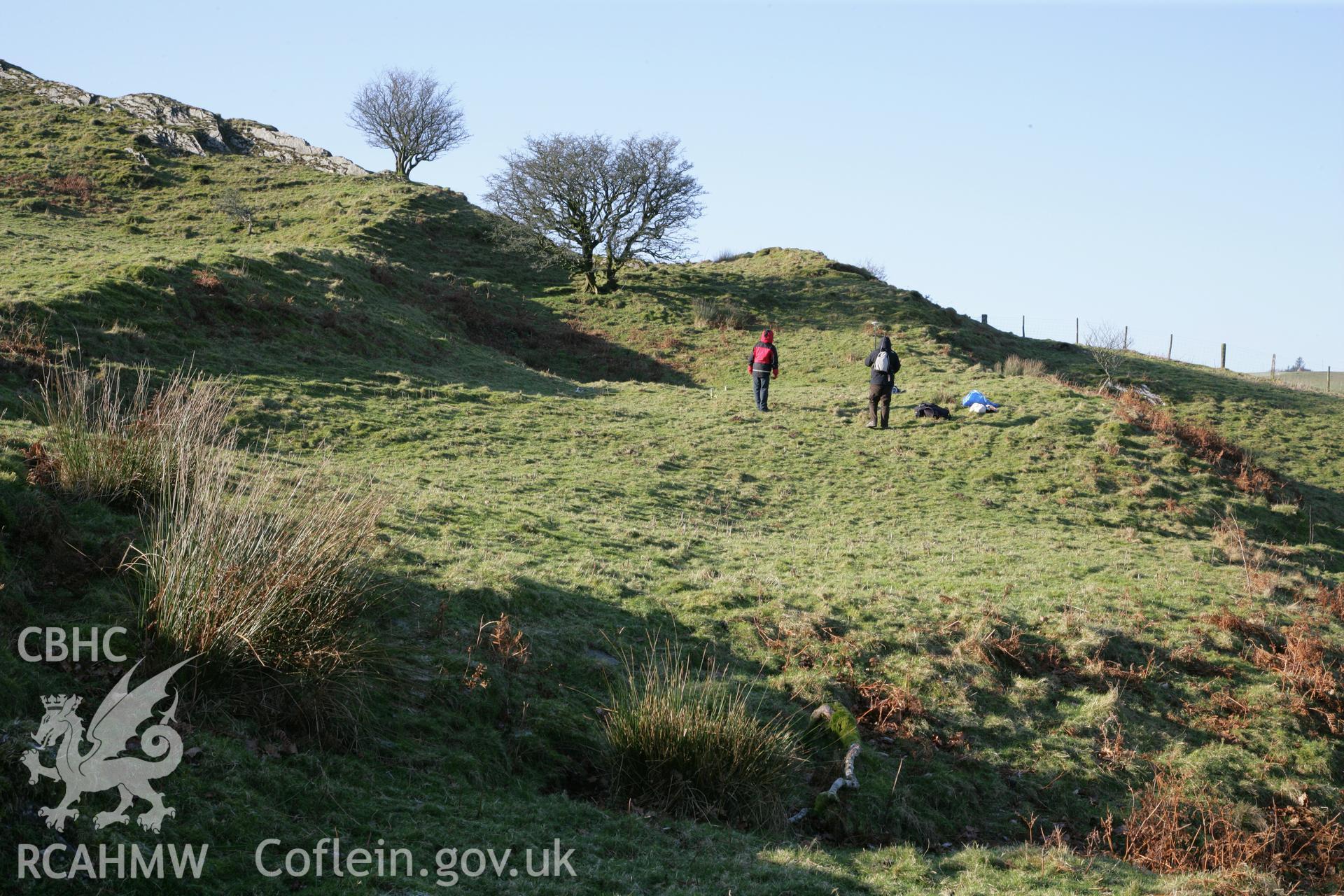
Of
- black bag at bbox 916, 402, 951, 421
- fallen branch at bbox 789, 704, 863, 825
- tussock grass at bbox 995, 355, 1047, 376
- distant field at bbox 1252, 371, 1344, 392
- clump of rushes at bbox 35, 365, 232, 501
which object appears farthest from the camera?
distant field at bbox 1252, 371, 1344, 392

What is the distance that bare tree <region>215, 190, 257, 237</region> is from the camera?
41.9 metres

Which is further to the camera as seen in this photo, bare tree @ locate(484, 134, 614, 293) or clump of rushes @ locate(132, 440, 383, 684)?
bare tree @ locate(484, 134, 614, 293)

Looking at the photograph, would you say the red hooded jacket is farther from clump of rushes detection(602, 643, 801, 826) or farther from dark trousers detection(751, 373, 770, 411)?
clump of rushes detection(602, 643, 801, 826)

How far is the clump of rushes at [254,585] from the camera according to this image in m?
5.95

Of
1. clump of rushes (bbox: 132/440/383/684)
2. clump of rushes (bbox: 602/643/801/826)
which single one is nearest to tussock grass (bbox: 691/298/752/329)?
clump of rushes (bbox: 602/643/801/826)

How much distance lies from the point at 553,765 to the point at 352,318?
22.7 m

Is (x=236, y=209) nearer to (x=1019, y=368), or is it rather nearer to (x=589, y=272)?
(x=589, y=272)

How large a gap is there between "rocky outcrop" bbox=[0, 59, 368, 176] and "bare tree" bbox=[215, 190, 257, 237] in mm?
13420

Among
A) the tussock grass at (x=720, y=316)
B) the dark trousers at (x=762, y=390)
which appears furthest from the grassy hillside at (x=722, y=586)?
the tussock grass at (x=720, y=316)

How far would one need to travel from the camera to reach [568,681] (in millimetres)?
8359

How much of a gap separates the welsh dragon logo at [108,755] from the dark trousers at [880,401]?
19.0m

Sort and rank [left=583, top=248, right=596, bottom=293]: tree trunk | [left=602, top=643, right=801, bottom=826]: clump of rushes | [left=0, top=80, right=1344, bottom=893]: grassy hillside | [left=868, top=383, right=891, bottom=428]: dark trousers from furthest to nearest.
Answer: [left=583, top=248, right=596, bottom=293]: tree trunk, [left=868, top=383, right=891, bottom=428]: dark trousers, [left=602, top=643, right=801, bottom=826]: clump of rushes, [left=0, top=80, right=1344, bottom=893]: grassy hillside

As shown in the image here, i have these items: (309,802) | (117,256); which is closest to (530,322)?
(117,256)

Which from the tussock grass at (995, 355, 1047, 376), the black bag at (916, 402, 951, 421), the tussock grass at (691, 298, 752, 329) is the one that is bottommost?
the black bag at (916, 402, 951, 421)
